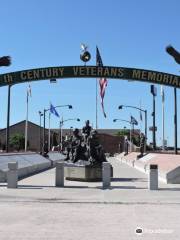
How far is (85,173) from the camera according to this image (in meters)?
28.3

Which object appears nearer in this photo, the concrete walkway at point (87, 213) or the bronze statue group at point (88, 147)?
the concrete walkway at point (87, 213)

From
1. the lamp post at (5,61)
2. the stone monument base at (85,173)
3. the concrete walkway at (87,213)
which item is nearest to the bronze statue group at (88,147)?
the stone monument base at (85,173)

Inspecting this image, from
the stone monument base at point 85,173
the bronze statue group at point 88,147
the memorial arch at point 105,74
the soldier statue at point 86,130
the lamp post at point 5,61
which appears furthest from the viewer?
the soldier statue at point 86,130

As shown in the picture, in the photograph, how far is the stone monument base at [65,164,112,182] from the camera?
28266mm

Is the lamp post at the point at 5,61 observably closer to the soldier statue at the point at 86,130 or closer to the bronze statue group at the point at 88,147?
the bronze statue group at the point at 88,147

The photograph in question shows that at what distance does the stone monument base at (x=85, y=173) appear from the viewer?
28.3m

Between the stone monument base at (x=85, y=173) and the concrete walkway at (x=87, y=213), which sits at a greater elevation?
the stone monument base at (x=85, y=173)

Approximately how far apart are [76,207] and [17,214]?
8.20ft

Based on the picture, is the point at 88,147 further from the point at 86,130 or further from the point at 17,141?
the point at 17,141

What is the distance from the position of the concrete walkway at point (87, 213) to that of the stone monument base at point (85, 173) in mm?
4562

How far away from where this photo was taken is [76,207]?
17.0 metres

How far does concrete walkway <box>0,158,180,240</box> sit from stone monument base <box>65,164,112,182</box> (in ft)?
15.0

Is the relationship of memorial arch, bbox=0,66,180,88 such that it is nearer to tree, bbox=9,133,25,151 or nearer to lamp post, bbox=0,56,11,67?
lamp post, bbox=0,56,11,67

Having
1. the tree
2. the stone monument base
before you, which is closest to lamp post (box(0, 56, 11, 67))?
the stone monument base
